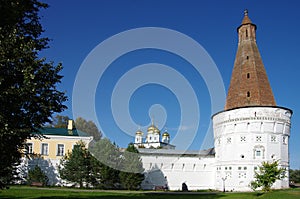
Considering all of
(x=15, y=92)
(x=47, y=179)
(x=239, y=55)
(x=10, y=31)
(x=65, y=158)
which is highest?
(x=239, y=55)

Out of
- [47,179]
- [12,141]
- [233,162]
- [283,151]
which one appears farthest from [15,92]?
[283,151]

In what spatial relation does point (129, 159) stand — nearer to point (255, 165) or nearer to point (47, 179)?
point (47, 179)

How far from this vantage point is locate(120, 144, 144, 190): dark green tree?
3397cm

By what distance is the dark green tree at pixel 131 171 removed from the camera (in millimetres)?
33969

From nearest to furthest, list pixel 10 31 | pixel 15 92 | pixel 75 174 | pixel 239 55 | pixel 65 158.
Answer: pixel 15 92, pixel 10 31, pixel 75 174, pixel 65 158, pixel 239 55

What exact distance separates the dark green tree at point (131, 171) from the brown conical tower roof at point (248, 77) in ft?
42.8

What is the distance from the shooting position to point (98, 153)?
33844 millimetres

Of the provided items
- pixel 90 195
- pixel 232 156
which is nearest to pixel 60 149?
pixel 90 195

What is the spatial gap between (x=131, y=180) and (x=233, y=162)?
1170 cm

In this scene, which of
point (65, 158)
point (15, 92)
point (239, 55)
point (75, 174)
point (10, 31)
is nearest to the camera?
point (15, 92)

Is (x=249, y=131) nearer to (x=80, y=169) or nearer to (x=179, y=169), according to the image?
(x=179, y=169)

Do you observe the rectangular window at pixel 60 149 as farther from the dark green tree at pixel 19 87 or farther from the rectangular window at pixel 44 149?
the dark green tree at pixel 19 87

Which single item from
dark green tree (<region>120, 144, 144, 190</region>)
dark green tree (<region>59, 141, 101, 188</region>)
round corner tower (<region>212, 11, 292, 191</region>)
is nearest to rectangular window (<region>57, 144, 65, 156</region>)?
dark green tree (<region>59, 141, 101, 188</region>)

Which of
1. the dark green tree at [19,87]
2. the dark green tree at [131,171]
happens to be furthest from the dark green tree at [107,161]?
the dark green tree at [19,87]
